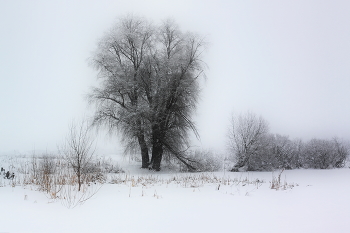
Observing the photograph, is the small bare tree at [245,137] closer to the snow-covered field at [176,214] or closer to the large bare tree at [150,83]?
the large bare tree at [150,83]

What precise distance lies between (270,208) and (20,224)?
14.6ft

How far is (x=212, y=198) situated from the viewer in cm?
518

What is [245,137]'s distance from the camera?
1970 centimetres

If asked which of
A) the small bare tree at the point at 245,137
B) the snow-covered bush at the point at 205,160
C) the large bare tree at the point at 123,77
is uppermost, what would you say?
the large bare tree at the point at 123,77

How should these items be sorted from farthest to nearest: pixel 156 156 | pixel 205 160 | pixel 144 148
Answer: pixel 205 160, pixel 156 156, pixel 144 148

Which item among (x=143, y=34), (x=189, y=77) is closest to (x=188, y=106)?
(x=189, y=77)

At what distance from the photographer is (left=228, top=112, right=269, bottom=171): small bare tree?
757 inches

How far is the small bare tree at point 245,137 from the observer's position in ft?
63.1

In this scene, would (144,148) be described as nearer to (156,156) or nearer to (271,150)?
(156,156)

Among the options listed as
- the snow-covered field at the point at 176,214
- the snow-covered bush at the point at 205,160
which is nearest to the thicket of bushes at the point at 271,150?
the snow-covered bush at the point at 205,160

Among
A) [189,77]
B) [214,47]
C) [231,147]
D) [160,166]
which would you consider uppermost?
[214,47]

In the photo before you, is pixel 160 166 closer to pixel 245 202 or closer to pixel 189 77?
pixel 189 77

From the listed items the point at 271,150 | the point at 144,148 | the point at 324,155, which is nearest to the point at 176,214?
the point at 144,148

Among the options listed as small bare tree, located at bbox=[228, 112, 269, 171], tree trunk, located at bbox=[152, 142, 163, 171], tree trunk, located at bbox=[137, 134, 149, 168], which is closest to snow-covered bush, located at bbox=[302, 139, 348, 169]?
small bare tree, located at bbox=[228, 112, 269, 171]
